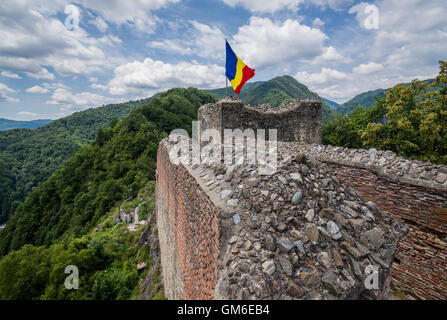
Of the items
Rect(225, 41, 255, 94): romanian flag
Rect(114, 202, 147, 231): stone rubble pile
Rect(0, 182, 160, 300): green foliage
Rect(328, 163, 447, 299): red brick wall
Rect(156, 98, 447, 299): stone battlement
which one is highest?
Rect(225, 41, 255, 94): romanian flag

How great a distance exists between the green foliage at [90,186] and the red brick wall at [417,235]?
31.7m

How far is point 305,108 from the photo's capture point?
10.4 meters

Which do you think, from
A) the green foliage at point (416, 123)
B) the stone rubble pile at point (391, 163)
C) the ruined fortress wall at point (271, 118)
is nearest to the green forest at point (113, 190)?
the green foliage at point (416, 123)

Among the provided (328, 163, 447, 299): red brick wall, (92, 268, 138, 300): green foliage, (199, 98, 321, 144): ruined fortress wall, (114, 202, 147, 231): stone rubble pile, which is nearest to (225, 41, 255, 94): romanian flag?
(199, 98, 321, 144): ruined fortress wall

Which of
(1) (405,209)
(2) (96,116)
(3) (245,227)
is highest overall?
(2) (96,116)

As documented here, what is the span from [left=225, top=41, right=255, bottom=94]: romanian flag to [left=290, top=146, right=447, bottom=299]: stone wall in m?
5.49

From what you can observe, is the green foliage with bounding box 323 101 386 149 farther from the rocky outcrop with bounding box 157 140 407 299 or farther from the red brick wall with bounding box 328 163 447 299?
the rocky outcrop with bounding box 157 140 407 299

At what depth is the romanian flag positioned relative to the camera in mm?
8555

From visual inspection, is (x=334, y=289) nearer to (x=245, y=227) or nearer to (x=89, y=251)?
(x=245, y=227)

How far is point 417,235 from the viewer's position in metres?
5.41

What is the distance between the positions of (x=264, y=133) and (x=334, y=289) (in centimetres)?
796

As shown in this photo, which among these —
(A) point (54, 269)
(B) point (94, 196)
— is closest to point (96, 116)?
(B) point (94, 196)

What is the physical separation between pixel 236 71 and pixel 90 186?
41.4 meters

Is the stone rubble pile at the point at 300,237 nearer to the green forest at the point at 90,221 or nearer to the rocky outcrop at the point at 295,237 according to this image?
the rocky outcrop at the point at 295,237
